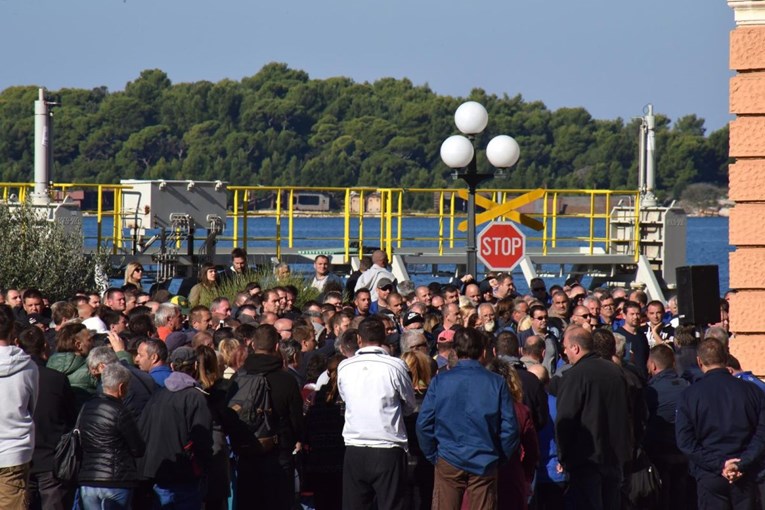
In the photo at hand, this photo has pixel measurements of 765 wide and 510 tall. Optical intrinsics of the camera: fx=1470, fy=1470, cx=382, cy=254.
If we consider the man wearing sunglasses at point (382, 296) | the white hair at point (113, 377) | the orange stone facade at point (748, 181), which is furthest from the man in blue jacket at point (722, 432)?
the man wearing sunglasses at point (382, 296)

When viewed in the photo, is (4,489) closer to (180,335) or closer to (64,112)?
(180,335)

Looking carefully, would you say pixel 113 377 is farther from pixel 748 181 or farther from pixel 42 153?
pixel 42 153

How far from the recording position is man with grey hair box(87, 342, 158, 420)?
934cm

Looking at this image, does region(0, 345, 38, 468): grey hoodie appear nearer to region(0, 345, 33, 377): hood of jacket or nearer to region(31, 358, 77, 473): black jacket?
region(0, 345, 33, 377): hood of jacket

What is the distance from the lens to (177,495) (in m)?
9.23

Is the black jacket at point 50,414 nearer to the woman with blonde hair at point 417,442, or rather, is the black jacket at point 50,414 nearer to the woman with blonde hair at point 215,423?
the woman with blonde hair at point 215,423

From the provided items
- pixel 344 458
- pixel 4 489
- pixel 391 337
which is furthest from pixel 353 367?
pixel 391 337

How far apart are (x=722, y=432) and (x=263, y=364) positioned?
2.97 meters

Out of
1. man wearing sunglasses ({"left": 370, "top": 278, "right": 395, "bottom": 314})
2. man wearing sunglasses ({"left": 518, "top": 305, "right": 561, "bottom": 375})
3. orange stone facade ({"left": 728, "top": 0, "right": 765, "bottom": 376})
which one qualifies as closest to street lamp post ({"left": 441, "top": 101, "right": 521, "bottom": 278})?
man wearing sunglasses ({"left": 370, "top": 278, "right": 395, "bottom": 314})

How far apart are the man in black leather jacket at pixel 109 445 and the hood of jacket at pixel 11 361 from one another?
1.74ft

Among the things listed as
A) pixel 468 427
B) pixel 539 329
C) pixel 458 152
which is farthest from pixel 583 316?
pixel 468 427

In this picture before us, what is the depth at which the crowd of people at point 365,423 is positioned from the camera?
8.84 meters

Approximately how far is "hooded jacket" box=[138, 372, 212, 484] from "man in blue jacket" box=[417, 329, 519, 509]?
1.35 m

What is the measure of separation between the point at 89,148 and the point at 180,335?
119m
